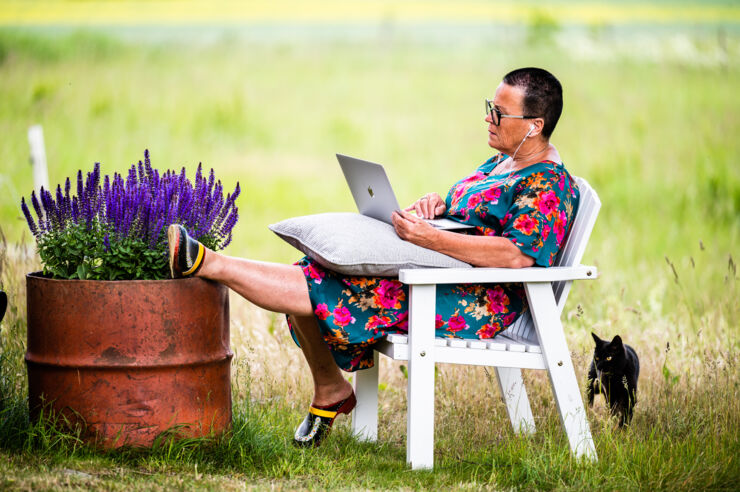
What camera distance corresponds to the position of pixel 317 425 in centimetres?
328

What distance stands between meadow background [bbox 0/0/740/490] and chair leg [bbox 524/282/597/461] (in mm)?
101

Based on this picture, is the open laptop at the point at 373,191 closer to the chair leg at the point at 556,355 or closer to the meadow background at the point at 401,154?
the chair leg at the point at 556,355

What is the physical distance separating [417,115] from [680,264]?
7006 millimetres

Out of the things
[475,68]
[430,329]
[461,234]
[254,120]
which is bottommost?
[430,329]

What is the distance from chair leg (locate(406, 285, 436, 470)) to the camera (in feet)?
9.44

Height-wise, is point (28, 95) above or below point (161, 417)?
above

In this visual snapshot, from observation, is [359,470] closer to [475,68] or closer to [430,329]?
[430,329]

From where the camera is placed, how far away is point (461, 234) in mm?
2961

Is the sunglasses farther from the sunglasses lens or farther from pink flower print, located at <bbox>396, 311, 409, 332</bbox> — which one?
pink flower print, located at <bbox>396, 311, 409, 332</bbox>

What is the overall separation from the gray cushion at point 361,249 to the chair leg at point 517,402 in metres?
0.82

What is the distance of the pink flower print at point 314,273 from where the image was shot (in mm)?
A: 2939

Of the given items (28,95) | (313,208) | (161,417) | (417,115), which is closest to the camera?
(161,417)

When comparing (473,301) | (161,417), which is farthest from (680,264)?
(161,417)

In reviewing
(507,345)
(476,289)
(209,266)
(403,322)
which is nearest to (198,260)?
(209,266)
